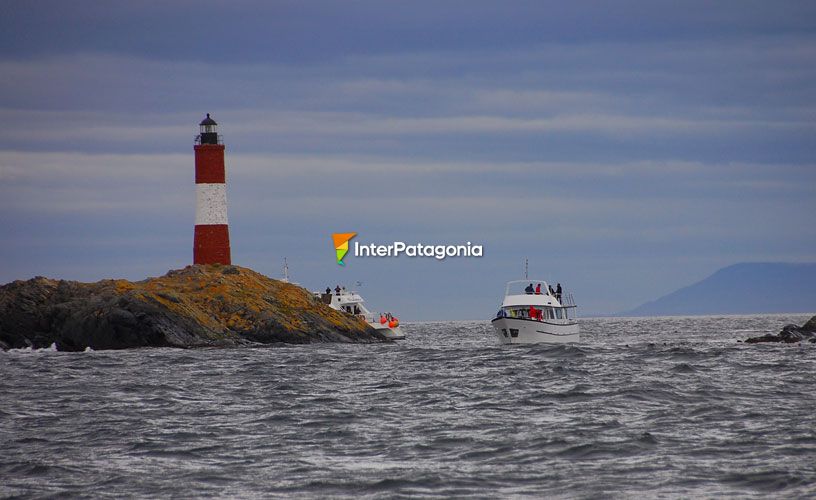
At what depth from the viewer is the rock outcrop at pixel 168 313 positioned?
58.8m

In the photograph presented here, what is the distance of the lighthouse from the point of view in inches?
2817

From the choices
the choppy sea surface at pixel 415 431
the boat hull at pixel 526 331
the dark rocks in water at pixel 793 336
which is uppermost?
the boat hull at pixel 526 331

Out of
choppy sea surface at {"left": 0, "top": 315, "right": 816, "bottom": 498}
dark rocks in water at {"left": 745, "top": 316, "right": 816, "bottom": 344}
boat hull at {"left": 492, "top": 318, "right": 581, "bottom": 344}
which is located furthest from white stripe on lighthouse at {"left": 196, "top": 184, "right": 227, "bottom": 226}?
dark rocks in water at {"left": 745, "top": 316, "right": 816, "bottom": 344}

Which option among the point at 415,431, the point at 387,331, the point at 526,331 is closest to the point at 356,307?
the point at 387,331

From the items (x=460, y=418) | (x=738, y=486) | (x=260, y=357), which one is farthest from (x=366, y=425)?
(x=260, y=357)

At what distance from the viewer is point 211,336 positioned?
2376 inches

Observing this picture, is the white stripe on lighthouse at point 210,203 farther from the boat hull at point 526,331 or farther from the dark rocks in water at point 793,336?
the dark rocks in water at point 793,336

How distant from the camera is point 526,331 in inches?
2436

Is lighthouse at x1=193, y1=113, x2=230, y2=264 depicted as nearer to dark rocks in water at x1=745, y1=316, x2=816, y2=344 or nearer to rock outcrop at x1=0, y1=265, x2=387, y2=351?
rock outcrop at x1=0, y1=265, x2=387, y2=351

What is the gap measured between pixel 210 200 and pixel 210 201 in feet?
0.21

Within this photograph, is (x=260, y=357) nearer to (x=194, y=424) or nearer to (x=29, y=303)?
(x=29, y=303)

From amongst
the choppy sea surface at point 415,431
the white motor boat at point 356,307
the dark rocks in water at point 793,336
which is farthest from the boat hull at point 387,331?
the choppy sea surface at point 415,431

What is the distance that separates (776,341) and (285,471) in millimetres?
50103

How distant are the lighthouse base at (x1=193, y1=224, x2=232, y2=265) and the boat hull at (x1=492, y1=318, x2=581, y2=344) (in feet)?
66.5
